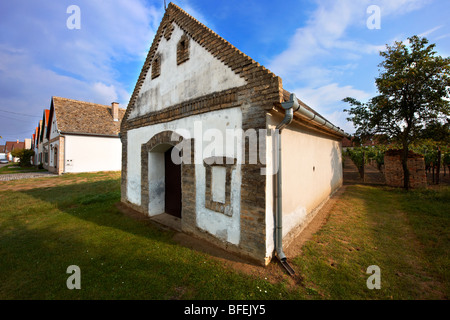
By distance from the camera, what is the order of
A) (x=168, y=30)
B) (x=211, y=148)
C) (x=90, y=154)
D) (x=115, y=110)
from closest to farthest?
1. (x=211, y=148)
2. (x=168, y=30)
3. (x=90, y=154)
4. (x=115, y=110)

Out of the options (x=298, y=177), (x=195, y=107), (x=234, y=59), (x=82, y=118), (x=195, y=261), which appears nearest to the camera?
(x=195, y=261)

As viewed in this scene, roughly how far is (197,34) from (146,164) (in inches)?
176

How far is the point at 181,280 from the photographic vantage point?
3193 mm

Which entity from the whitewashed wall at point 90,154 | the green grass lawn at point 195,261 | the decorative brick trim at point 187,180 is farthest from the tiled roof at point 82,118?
the decorative brick trim at point 187,180

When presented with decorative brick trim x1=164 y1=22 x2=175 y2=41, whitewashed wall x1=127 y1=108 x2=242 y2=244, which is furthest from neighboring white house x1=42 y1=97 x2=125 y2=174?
whitewashed wall x1=127 y1=108 x2=242 y2=244

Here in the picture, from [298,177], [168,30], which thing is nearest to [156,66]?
[168,30]

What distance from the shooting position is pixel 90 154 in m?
18.9

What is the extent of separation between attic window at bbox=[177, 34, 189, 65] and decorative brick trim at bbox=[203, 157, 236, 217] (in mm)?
3165

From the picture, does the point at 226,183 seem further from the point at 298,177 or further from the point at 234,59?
the point at 234,59

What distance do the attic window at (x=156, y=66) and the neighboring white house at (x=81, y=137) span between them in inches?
569

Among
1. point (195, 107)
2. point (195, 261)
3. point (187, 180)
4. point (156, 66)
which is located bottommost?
point (195, 261)

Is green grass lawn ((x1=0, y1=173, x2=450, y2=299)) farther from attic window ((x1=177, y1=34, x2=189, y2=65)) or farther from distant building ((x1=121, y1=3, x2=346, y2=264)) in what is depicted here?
attic window ((x1=177, y1=34, x2=189, y2=65))

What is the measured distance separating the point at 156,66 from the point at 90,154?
1749cm
